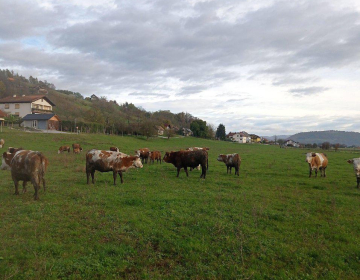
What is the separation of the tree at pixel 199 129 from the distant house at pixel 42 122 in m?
49.7

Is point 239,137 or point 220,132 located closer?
point 220,132

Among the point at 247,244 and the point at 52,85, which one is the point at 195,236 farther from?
the point at 52,85

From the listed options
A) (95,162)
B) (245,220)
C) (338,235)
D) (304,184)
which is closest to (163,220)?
(245,220)

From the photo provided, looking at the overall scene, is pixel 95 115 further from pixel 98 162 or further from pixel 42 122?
pixel 98 162

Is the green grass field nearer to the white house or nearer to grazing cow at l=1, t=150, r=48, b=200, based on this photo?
grazing cow at l=1, t=150, r=48, b=200

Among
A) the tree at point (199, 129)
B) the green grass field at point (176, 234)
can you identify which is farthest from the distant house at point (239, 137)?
the green grass field at point (176, 234)

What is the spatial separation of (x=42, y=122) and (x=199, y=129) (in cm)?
5399

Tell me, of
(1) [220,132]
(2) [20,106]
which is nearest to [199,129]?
(1) [220,132]

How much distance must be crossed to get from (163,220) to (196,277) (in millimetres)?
2660

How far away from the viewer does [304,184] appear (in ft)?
44.4

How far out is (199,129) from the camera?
3570 inches

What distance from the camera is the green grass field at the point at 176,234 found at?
15.5 ft

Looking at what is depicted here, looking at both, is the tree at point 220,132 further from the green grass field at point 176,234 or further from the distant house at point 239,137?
the green grass field at point 176,234

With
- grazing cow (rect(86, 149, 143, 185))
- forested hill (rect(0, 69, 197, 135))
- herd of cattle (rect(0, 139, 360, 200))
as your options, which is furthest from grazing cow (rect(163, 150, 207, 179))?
forested hill (rect(0, 69, 197, 135))
